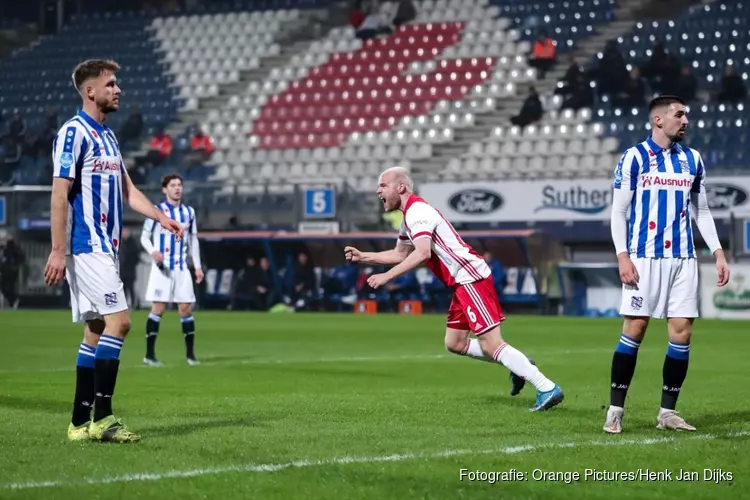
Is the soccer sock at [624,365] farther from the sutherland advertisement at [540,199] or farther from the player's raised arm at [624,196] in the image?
the sutherland advertisement at [540,199]

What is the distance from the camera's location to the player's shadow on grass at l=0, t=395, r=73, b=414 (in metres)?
9.82

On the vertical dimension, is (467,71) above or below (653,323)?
above

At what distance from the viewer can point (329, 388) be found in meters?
12.0

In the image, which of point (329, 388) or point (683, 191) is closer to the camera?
point (683, 191)

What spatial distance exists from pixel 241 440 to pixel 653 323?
19.1 m

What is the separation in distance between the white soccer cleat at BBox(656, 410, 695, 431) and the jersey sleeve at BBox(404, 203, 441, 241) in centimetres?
206

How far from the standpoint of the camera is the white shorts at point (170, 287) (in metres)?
16.4

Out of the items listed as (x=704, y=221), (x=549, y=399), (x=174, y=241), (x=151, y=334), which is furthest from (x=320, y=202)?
(x=704, y=221)

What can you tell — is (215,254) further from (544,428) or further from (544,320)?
(544,428)

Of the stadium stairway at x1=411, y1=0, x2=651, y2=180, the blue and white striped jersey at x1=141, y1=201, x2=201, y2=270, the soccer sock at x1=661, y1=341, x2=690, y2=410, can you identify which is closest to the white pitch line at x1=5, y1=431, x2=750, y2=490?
the soccer sock at x1=661, y1=341, x2=690, y2=410

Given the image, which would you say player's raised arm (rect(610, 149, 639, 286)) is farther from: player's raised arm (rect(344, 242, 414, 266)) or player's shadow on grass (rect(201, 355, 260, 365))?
player's shadow on grass (rect(201, 355, 260, 365))

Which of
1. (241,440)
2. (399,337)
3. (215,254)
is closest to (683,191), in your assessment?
(241,440)

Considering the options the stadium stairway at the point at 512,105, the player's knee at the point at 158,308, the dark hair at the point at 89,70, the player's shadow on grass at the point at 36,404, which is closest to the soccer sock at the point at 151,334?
the player's knee at the point at 158,308

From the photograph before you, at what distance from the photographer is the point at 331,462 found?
22.1 ft
